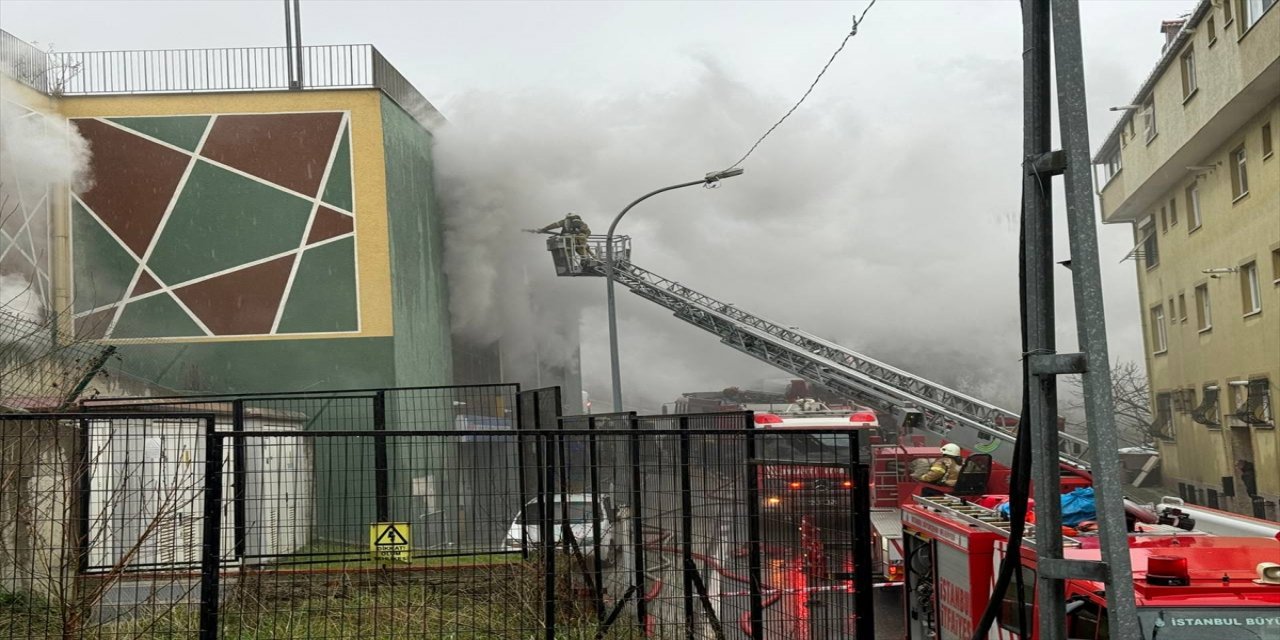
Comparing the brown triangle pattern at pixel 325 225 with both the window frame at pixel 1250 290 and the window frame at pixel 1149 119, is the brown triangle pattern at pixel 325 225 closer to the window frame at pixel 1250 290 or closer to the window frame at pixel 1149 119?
the window frame at pixel 1250 290

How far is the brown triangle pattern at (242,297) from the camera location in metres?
24.2

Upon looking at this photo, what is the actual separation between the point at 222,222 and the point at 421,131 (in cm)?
550

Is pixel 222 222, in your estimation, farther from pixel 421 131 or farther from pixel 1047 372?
pixel 1047 372

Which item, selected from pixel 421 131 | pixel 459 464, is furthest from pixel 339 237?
pixel 459 464

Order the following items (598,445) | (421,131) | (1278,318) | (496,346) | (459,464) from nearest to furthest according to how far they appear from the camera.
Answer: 1. (459,464)
2. (598,445)
3. (1278,318)
4. (421,131)
5. (496,346)

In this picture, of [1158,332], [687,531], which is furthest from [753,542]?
[1158,332]

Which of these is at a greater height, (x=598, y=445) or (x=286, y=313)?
(x=286, y=313)

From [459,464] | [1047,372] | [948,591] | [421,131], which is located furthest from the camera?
[421,131]

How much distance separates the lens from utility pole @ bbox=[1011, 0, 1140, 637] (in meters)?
3.44

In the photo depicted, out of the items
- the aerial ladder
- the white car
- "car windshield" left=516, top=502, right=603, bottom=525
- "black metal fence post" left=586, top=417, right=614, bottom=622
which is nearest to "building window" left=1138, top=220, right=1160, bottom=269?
the aerial ladder

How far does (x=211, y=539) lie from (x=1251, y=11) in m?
22.6

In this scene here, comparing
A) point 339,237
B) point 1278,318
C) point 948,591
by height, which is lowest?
point 948,591

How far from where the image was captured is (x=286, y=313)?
2431 centimetres

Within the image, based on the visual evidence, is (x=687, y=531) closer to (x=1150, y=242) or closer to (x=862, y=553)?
(x=862, y=553)
